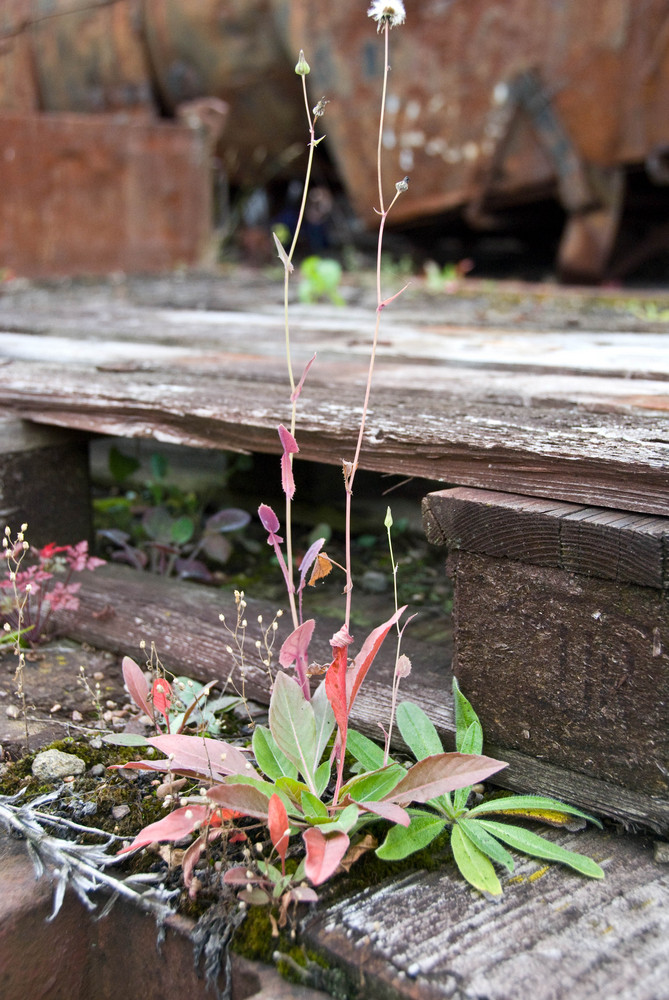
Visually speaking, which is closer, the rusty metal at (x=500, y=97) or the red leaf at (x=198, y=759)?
the red leaf at (x=198, y=759)

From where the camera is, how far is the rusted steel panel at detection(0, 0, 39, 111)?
7.23m

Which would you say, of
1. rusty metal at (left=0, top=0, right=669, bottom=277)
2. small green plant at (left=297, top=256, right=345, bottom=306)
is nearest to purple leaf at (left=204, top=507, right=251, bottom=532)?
small green plant at (left=297, top=256, right=345, bottom=306)

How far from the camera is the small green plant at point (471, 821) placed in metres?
1.10

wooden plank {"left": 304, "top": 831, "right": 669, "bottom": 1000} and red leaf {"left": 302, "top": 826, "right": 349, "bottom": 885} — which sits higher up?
red leaf {"left": 302, "top": 826, "right": 349, "bottom": 885}

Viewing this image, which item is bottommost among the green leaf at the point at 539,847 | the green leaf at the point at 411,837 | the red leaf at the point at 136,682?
the green leaf at the point at 539,847

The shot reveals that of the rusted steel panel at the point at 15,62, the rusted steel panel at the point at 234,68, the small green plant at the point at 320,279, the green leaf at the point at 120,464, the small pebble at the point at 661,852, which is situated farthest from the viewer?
the rusted steel panel at the point at 15,62

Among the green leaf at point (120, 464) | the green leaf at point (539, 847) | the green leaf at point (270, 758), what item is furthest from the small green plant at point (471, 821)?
the green leaf at point (120, 464)

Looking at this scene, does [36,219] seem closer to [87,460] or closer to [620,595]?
[87,460]

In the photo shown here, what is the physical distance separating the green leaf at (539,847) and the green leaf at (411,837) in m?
0.07

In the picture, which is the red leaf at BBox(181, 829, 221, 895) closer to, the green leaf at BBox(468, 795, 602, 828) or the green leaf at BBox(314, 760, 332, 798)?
the green leaf at BBox(314, 760, 332, 798)

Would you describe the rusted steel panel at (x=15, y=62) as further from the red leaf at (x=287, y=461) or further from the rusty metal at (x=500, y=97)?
the red leaf at (x=287, y=461)

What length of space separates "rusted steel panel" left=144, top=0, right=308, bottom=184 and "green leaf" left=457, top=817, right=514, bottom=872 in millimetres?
5996

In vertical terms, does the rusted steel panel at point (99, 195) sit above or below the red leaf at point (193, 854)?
above

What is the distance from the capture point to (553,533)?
1181 millimetres
